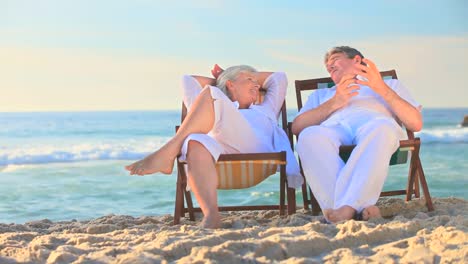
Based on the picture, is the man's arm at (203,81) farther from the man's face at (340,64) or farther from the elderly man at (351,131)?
the man's face at (340,64)

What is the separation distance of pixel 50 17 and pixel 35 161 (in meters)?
5.94

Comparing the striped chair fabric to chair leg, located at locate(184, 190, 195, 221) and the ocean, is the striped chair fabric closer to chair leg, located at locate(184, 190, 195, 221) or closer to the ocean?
chair leg, located at locate(184, 190, 195, 221)

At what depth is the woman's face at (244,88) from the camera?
4281 millimetres

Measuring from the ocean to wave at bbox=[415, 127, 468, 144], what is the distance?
0.08 ft

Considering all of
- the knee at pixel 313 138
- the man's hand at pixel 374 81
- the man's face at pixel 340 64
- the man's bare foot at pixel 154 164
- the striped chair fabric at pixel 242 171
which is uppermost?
the man's face at pixel 340 64

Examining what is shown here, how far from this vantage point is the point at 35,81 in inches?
762

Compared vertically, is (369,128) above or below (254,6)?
below

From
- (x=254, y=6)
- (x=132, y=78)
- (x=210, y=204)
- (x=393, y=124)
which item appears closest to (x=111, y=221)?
(x=210, y=204)

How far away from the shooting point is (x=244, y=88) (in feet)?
14.1

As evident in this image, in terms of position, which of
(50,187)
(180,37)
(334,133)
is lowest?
(50,187)

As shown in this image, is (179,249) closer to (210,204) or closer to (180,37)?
(210,204)

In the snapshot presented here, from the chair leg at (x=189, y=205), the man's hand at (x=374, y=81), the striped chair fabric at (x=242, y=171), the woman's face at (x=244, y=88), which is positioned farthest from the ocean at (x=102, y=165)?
the man's hand at (x=374, y=81)

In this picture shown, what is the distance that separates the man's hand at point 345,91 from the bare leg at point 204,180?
3.04 ft

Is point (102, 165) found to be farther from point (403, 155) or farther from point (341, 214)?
point (341, 214)
